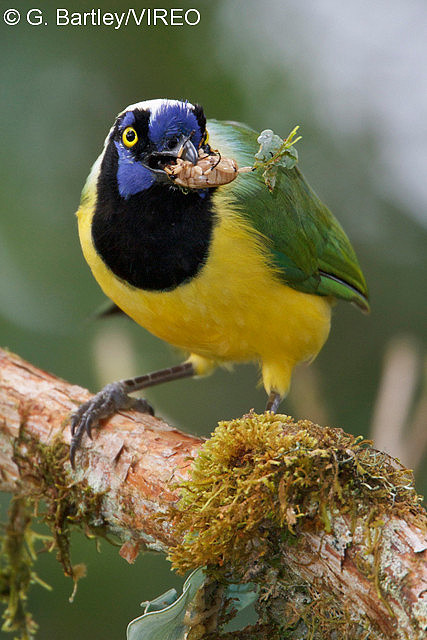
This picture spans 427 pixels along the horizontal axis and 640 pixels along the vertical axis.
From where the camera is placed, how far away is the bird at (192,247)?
9.34 ft

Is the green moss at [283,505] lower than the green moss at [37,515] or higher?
higher

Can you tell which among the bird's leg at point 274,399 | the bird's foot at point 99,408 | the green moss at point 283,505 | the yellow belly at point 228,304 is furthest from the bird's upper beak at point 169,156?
the bird's leg at point 274,399

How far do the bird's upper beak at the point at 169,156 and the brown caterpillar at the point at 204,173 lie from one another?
0.08 ft

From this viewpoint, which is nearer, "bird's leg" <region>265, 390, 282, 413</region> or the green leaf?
the green leaf

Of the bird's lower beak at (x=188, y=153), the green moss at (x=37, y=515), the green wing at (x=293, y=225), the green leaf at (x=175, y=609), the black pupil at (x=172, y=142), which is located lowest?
the green moss at (x=37, y=515)

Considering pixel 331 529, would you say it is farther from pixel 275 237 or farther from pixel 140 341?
pixel 140 341

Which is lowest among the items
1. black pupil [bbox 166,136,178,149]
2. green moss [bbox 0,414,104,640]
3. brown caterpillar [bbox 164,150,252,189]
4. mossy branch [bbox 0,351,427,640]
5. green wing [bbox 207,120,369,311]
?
green moss [bbox 0,414,104,640]

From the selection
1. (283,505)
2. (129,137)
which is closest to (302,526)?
(283,505)

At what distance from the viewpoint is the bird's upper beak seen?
2.71m

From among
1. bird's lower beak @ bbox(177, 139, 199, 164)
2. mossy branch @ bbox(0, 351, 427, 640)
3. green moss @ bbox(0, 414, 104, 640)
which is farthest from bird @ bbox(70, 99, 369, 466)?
mossy branch @ bbox(0, 351, 427, 640)

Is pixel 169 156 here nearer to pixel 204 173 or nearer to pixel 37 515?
pixel 204 173

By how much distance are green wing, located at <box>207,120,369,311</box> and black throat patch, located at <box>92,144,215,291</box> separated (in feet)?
0.89

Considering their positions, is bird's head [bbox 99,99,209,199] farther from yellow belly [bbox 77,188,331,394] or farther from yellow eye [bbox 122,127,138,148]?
yellow belly [bbox 77,188,331,394]

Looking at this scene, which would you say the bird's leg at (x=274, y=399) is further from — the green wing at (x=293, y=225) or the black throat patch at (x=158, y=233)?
the black throat patch at (x=158, y=233)
